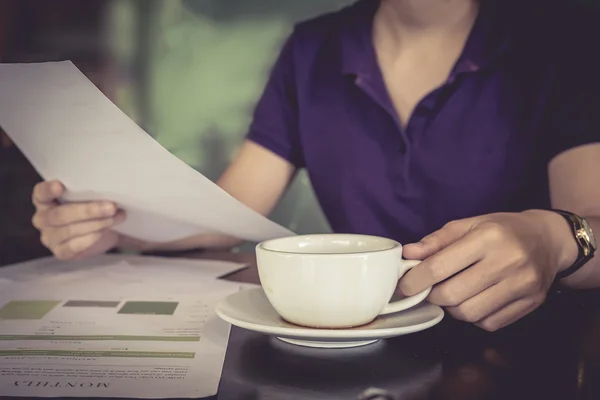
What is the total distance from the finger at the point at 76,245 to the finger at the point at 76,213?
0.08 ft

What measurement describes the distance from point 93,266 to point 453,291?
0.47 metres

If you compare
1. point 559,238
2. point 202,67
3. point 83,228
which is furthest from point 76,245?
point 202,67

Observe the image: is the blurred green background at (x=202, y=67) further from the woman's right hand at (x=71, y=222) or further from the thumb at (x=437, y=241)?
the thumb at (x=437, y=241)

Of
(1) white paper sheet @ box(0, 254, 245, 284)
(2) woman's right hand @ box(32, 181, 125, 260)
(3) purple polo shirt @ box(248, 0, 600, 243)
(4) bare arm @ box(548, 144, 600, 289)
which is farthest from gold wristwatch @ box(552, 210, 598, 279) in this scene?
(2) woman's right hand @ box(32, 181, 125, 260)

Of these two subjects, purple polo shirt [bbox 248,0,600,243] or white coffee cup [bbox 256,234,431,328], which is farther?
purple polo shirt [bbox 248,0,600,243]

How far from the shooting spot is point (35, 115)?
20.8 inches

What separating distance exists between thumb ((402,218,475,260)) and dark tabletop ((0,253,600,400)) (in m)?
0.06

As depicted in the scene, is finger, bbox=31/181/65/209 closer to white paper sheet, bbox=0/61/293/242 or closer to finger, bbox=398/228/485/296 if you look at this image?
white paper sheet, bbox=0/61/293/242

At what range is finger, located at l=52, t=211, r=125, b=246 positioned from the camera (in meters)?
0.66

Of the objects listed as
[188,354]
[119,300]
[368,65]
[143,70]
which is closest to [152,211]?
[119,300]

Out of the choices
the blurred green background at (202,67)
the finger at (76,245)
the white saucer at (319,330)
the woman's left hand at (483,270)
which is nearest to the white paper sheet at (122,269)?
the finger at (76,245)

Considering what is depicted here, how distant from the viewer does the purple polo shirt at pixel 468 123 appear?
767mm

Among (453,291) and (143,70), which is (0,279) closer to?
(453,291)

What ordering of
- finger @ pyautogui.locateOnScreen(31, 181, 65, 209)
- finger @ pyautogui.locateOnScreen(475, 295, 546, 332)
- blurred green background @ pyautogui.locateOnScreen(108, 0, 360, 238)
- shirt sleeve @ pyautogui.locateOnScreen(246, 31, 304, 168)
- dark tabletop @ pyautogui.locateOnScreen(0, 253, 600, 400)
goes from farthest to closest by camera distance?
blurred green background @ pyautogui.locateOnScreen(108, 0, 360, 238) → shirt sleeve @ pyautogui.locateOnScreen(246, 31, 304, 168) → finger @ pyautogui.locateOnScreen(31, 181, 65, 209) → finger @ pyautogui.locateOnScreen(475, 295, 546, 332) → dark tabletop @ pyautogui.locateOnScreen(0, 253, 600, 400)
